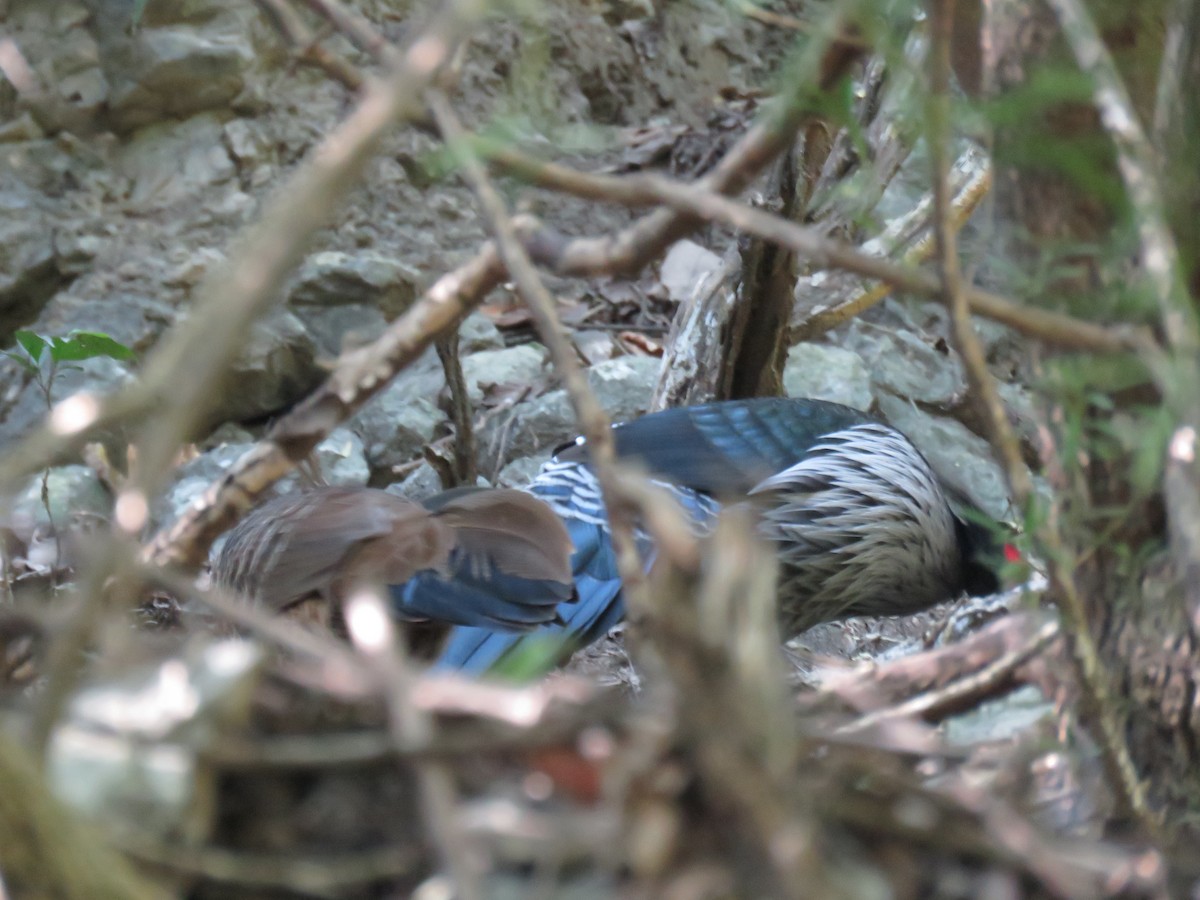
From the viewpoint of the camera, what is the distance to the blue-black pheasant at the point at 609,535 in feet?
8.86

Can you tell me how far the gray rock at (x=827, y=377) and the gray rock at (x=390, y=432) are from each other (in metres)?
1.46

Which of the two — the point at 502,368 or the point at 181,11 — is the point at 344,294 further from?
the point at 181,11

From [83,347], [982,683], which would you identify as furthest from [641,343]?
[982,683]

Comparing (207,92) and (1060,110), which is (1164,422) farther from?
(207,92)

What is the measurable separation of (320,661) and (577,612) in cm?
237

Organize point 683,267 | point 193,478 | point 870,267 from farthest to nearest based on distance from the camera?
point 683,267 → point 193,478 → point 870,267

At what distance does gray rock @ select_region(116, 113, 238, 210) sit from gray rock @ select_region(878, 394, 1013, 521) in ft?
9.64

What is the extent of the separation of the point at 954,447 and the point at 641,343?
4.41ft

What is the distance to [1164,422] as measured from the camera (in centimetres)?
103

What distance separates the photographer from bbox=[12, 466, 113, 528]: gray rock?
13.4 feet

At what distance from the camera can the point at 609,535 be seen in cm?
349

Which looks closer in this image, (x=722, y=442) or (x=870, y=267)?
(x=870, y=267)

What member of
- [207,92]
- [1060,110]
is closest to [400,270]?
[207,92]

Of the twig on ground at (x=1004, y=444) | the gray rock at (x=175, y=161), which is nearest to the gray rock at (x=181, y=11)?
the gray rock at (x=175, y=161)
